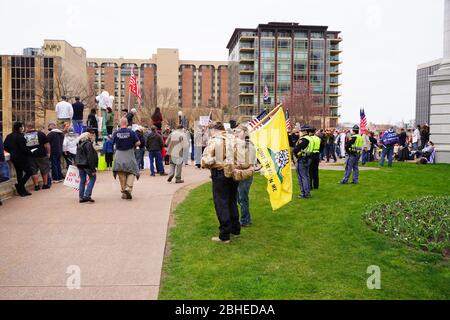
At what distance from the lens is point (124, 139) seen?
11797 millimetres

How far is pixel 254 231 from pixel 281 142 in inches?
72.1

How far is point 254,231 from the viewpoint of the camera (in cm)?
892

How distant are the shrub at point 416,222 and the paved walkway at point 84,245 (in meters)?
4.09

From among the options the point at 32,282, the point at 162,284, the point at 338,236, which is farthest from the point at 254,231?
the point at 32,282

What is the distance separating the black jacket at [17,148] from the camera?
1234 centimetres

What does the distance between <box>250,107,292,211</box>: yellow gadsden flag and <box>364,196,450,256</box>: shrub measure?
5.86 ft

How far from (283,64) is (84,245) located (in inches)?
4032

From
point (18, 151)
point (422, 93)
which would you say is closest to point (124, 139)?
point (18, 151)

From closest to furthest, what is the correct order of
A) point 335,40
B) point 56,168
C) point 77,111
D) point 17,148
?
point 17,148, point 56,168, point 77,111, point 335,40

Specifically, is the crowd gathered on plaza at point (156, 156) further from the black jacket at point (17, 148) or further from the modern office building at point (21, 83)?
the modern office building at point (21, 83)

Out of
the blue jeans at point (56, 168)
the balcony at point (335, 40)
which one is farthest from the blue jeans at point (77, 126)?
the balcony at point (335, 40)

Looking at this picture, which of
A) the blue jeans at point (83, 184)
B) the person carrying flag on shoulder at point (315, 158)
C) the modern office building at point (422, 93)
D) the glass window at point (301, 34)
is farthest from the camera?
the modern office building at point (422, 93)

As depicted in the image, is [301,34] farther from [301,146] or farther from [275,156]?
[275,156]
